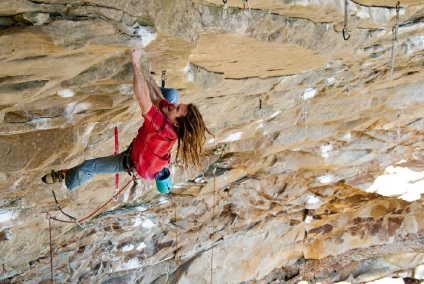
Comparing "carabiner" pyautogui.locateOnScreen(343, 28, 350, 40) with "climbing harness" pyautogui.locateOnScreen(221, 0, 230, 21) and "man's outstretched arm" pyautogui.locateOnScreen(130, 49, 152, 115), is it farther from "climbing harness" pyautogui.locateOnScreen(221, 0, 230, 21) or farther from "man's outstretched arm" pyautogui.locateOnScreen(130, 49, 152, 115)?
"man's outstretched arm" pyautogui.locateOnScreen(130, 49, 152, 115)

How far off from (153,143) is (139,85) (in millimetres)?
656

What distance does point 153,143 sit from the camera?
12.2ft

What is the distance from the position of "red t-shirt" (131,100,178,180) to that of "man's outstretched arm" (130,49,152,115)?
0.10 metres

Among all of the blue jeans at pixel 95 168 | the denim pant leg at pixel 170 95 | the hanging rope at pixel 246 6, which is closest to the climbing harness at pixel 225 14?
the hanging rope at pixel 246 6

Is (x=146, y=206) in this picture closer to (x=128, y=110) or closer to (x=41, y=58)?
(x=128, y=110)

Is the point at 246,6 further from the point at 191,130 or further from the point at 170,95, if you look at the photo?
the point at 191,130

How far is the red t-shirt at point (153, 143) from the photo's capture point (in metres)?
3.47

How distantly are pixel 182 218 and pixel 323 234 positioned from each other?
4468 mm

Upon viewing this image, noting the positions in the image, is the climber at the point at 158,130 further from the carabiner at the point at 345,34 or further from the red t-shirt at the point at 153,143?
the carabiner at the point at 345,34

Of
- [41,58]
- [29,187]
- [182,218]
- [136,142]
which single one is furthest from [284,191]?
[41,58]

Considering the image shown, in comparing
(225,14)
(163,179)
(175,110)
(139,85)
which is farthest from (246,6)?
(163,179)

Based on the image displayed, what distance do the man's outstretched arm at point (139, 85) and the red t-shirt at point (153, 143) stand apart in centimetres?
10

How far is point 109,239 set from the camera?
28.2 ft

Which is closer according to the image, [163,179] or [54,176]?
[163,179]
